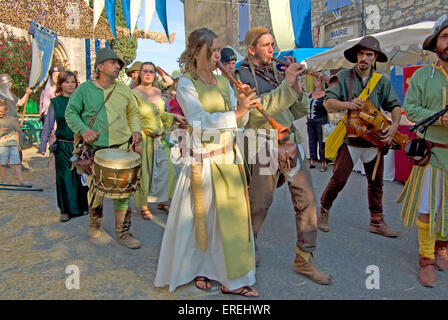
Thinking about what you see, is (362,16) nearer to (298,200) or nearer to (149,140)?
(149,140)

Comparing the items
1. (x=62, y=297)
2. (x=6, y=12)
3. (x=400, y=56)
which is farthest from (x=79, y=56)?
(x=62, y=297)

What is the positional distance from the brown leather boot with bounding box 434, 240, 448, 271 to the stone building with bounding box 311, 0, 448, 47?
7.55m

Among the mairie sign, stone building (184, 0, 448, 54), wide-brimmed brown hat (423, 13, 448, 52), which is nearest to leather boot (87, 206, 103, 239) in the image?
wide-brimmed brown hat (423, 13, 448, 52)

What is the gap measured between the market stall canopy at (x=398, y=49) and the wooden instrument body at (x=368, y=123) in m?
3.54

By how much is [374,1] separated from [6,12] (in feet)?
47.2

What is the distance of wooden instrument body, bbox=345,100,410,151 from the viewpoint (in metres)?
3.94

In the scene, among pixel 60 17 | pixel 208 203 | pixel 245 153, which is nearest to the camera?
pixel 208 203

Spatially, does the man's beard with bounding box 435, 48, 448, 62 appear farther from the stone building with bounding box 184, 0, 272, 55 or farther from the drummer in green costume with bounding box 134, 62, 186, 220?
the stone building with bounding box 184, 0, 272, 55

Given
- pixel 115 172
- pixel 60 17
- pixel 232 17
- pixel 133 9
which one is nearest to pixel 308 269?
pixel 115 172

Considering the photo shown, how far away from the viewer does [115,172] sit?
3.59m

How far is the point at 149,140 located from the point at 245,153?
2387 mm

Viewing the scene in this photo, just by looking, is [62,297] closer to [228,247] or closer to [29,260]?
[29,260]

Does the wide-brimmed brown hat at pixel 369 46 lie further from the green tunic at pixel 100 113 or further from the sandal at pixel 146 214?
the sandal at pixel 146 214

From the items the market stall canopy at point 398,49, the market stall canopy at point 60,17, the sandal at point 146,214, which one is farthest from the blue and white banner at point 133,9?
the market stall canopy at point 60,17
